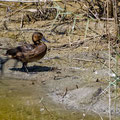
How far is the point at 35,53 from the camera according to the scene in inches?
298

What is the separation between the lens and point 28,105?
616 cm

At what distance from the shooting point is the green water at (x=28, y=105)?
5.75 meters

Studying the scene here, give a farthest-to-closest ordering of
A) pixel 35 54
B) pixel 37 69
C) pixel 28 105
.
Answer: pixel 37 69, pixel 35 54, pixel 28 105

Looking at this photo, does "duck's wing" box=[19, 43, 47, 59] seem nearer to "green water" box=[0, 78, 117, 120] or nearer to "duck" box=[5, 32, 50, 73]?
"duck" box=[5, 32, 50, 73]

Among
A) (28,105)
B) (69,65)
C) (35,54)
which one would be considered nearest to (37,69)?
(35,54)

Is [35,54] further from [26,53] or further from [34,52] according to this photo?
[26,53]

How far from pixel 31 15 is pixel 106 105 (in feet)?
13.4

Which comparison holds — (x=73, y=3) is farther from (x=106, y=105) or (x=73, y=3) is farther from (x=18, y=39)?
(x=106, y=105)

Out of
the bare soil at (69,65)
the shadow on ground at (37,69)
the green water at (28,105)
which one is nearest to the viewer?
the green water at (28,105)

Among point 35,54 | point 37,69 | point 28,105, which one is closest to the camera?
point 28,105

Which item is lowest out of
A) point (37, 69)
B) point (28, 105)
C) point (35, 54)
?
point (28, 105)

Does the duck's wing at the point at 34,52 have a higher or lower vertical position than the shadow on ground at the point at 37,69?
higher

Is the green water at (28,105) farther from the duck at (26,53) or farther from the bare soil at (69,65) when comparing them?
the duck at (26,53)

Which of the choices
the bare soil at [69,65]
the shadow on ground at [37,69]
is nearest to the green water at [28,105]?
the bare soil at [69,65]
